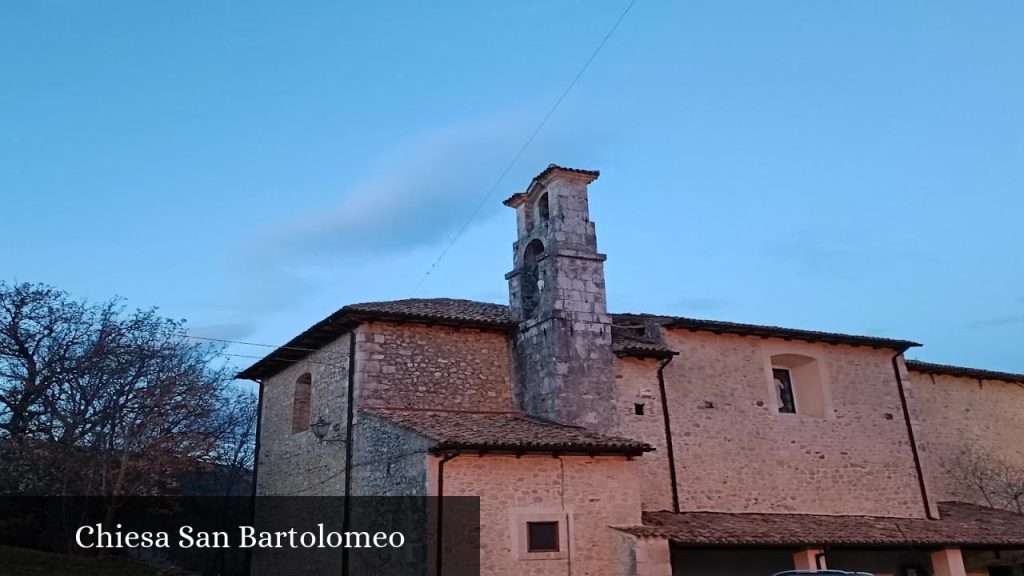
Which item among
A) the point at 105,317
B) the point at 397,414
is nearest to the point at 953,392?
the point at 397,414

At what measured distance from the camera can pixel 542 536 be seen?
495 inches

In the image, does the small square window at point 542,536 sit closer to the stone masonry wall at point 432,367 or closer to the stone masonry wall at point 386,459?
the stone masonry wall at point 386,459

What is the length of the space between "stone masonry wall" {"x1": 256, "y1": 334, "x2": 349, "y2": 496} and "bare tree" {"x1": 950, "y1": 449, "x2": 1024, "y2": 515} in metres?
16.4

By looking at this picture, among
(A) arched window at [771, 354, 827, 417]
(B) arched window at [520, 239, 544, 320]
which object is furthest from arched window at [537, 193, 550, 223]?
(A) arched window at [771, 354, 827, 417]

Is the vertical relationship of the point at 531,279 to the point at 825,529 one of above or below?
above

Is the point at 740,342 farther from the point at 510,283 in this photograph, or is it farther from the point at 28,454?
the point at 28,454

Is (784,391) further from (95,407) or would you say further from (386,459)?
(95,407)

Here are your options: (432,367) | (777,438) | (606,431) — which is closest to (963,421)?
(777,438)

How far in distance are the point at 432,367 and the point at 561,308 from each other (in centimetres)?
293

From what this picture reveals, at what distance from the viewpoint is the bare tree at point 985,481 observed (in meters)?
20.5

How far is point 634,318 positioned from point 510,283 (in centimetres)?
316

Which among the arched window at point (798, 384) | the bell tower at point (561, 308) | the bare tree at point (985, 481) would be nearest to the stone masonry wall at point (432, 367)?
the bell tower at point (561, 308)

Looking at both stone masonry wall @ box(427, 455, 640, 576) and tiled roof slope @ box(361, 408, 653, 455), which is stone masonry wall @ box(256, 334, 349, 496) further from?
stone masonry wall @ box(427, 455, 640, 576)

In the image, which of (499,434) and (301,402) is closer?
(499,434)
